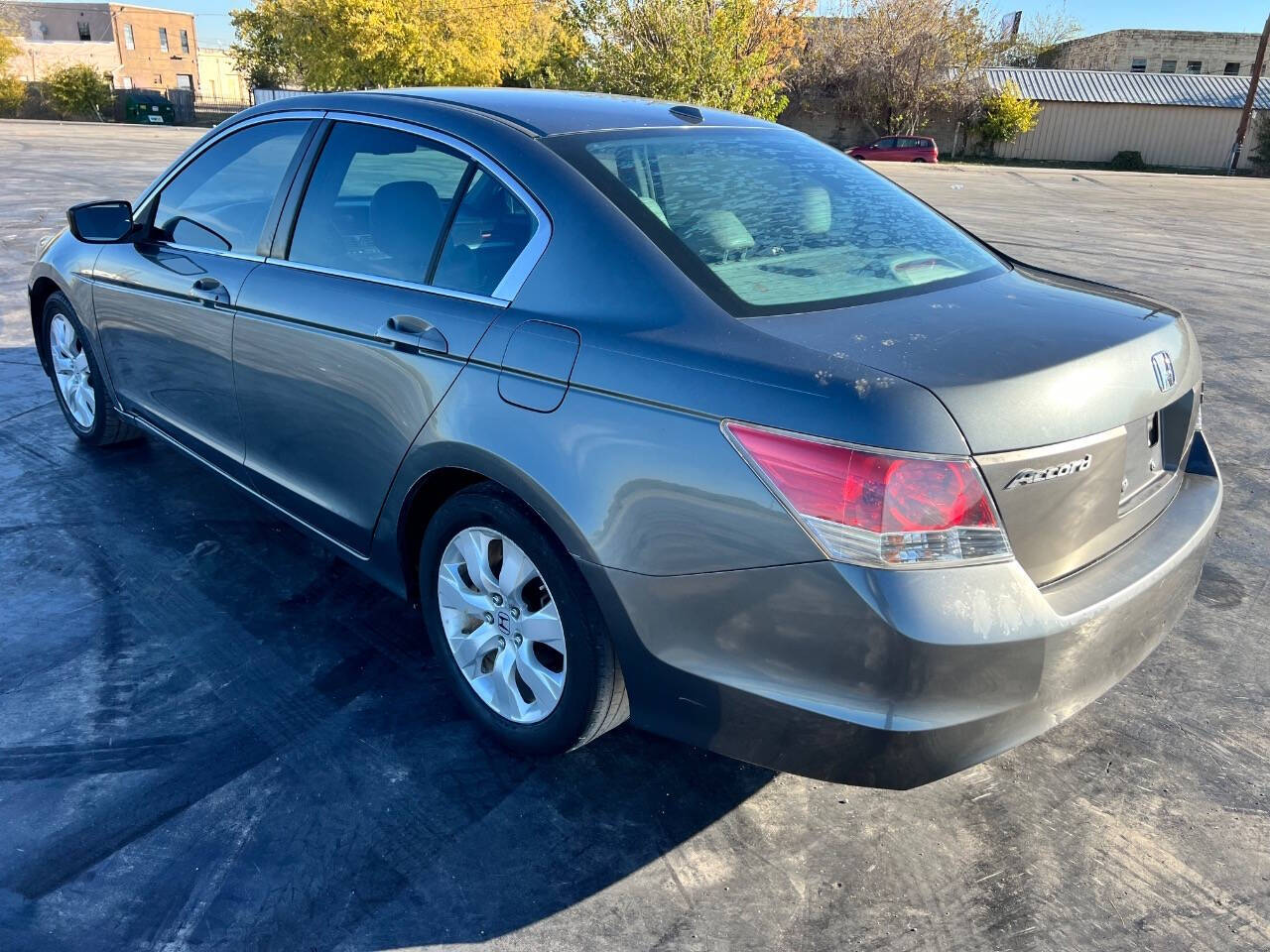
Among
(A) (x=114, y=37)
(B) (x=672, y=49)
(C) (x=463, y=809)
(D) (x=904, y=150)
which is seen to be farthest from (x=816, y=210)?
(A) (x=114, y=37)

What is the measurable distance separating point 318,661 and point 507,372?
1374 millimetres

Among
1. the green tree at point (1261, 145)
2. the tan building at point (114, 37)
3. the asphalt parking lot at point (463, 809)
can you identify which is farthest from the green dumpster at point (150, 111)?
the asphalt parking lot at point (463, 809)

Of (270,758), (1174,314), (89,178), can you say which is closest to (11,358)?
(270,758)

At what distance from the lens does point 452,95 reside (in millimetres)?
3158

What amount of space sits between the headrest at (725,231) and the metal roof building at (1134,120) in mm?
44786

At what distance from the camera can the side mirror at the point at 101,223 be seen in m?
3.94

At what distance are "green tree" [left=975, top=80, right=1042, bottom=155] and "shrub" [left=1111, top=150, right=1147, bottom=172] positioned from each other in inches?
153

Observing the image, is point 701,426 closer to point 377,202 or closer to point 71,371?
point 377,202

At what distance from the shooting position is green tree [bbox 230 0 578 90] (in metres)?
35.8

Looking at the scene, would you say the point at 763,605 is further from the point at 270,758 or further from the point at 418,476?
the point at 270,758

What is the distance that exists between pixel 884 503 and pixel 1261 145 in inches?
1924

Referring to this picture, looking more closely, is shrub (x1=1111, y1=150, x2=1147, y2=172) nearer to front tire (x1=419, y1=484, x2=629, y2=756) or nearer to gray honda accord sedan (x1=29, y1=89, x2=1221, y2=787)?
gray honda accord sedan (x1=29, y1=89, x2=1221, y2=787)

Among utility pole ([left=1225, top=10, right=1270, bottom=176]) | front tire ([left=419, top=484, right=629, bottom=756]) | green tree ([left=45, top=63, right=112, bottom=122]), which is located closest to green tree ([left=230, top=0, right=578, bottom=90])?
green tree ([left=45, top=63, right=112, bottom=122])

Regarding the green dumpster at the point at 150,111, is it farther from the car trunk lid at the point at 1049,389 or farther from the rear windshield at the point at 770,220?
the car trunk lid at the point at 1049,389
